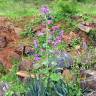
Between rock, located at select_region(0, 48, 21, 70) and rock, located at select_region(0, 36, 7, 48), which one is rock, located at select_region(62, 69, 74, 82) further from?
rock, located at select_region(0, 36, 7, 48)

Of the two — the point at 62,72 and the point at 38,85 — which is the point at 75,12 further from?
the point at 38,85

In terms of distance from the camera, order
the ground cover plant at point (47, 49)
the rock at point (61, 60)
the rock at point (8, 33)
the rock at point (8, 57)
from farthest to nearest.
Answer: the rock at point (8, 33), the rock at point (8, 57), the rock at point (61, 60), the ground cover plant at point (47, 49)

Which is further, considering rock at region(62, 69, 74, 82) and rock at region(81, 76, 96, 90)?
rock at region(62, 69, 74, 82)

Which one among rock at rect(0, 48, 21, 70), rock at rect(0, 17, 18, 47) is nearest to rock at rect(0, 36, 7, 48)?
rock at rect(0, 17, 18, 47)

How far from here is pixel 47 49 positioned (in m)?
6.69

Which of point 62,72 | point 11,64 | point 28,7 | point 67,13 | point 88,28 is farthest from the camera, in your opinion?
point 28,7

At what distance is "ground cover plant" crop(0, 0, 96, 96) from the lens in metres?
6.66

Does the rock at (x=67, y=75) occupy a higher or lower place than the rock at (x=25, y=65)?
higher

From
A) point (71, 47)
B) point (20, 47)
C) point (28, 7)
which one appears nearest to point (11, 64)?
point (20, 47)

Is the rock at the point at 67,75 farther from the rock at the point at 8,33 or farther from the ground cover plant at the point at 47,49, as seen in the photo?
the rock at the point at 8,33

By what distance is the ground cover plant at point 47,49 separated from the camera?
21.9ft

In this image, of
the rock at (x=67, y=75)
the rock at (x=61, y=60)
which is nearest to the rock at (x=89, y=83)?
the rock at (x=67, y=75)

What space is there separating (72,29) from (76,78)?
3.80 m

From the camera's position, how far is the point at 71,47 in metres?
10.0
